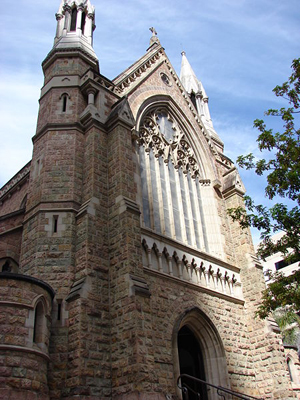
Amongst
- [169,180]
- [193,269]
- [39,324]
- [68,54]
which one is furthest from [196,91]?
[39,324]

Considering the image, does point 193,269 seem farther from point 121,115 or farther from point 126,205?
point 121,115

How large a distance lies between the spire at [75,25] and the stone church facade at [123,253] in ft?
0.22

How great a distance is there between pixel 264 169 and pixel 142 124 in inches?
264

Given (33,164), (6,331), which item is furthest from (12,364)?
(33,164)

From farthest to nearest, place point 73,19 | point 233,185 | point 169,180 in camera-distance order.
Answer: point 233,185
point 73,19
point 169,180

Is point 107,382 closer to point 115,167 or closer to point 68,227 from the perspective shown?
point 68,227

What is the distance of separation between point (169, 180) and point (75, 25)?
821 cm

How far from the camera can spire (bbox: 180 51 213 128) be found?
24.5 m

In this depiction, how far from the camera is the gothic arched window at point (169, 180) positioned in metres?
15.6

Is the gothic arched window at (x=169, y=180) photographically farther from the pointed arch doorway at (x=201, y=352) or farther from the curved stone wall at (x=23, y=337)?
the curved stone wall at (x=23, y=337)

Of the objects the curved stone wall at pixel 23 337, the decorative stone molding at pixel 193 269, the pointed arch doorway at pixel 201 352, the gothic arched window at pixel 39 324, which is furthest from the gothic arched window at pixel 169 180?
the curved stone wall at pixel 23 337

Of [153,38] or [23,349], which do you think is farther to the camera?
[153,38]

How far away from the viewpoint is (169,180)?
56.4ft

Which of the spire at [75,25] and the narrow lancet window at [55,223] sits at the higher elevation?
the spire at [75,25]
